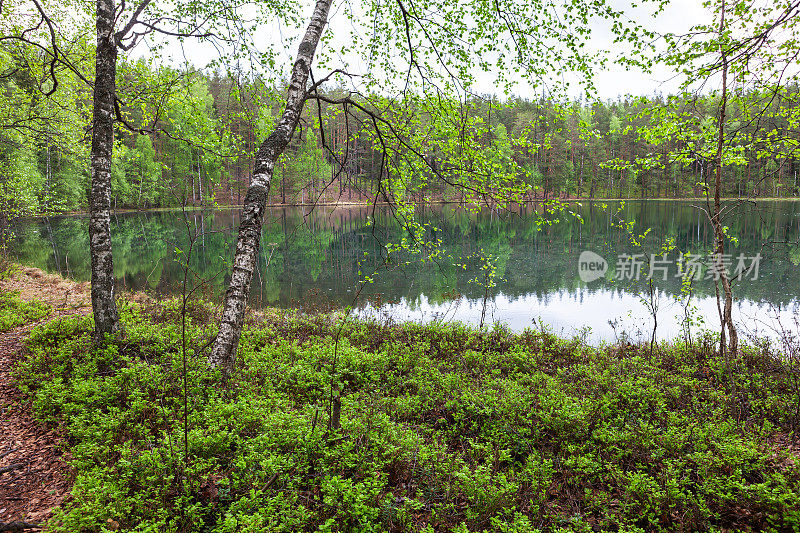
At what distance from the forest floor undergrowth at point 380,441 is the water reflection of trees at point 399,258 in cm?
251

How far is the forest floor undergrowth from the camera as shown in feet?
12.0

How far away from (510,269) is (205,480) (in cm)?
2053

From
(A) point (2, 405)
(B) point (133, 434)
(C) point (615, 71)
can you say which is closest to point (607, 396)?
(C) point (615, 71)

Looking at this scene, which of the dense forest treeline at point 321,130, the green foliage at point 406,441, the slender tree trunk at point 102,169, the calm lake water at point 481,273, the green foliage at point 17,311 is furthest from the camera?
the calm lake water at point 481,273

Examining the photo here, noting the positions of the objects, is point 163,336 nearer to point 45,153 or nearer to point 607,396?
point 607,396

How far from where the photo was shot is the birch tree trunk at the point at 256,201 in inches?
248

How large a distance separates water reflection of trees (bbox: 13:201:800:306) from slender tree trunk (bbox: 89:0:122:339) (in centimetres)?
212

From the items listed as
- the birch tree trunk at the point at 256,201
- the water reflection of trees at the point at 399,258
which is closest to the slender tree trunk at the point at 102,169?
the water reflection of trees at the point at 399,258

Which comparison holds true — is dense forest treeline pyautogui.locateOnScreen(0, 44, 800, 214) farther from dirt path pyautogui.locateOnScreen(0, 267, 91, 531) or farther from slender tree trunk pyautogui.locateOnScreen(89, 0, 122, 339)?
dirt path pyautogui.locateOnScreen(0, 267, 91, 531)

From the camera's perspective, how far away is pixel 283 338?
9398 mm

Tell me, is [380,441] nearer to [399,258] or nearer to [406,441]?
[406,441]

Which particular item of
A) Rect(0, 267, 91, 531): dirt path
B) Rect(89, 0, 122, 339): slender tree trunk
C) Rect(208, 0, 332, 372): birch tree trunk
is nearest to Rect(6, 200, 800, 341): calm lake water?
Rect(208, 0, 332, 372): birch tree trunk

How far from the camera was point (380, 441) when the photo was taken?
4.50 m

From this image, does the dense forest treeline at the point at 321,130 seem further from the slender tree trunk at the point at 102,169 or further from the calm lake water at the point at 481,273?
the calm lake water at the point at 481,273
